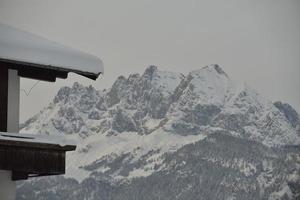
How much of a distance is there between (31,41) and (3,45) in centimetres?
37

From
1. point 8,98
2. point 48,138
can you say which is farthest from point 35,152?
point 8,98

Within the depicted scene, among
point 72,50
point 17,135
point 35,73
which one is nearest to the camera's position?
point 17,135

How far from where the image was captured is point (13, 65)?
1105cm

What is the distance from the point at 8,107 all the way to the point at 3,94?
0.49 feet

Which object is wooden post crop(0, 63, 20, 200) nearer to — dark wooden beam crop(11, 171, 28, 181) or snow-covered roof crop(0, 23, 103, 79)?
dark wooden beam crop(11, 171, 28, 181)

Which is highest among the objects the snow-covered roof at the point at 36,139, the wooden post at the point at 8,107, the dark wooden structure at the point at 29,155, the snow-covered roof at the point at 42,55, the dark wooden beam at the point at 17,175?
the snow-covered roof at the point at 42,55

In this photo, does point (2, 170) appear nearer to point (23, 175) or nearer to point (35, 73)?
point (23, 175)

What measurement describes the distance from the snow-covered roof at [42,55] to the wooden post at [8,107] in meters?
0.40

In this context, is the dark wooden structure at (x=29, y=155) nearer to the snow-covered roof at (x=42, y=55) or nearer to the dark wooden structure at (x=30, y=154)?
the dark wooden structure at (x=30, y=154)

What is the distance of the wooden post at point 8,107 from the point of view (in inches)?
420

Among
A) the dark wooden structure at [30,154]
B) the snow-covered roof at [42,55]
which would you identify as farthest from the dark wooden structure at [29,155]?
the snow-covered roof at [42,55]

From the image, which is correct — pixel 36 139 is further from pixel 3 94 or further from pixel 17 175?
pixel 3 94

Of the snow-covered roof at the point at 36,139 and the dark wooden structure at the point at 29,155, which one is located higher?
the snow-covered roof at the point at 36,139

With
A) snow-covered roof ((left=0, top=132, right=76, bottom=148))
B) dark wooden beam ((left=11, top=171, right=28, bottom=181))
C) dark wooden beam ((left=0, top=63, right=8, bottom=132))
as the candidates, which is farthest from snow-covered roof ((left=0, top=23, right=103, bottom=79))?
dark wooden beam ((left=11, top=171, right=28, bottom=181))
